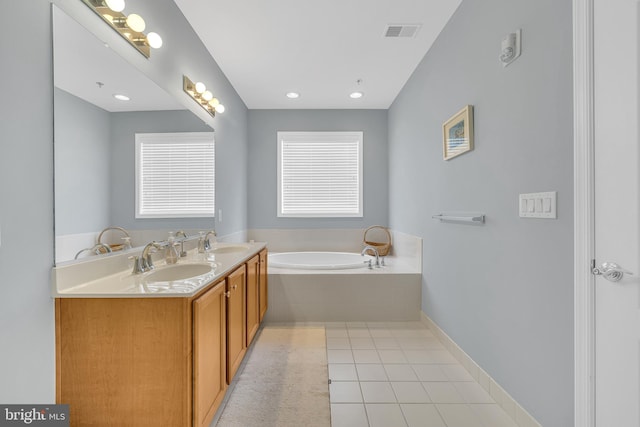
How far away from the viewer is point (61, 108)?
1.25 m

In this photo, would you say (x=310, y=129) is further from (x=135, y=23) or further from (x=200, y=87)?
(x=135, y=23)

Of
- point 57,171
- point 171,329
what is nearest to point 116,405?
point 171,329

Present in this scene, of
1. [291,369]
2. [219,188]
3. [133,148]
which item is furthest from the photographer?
[219,188]

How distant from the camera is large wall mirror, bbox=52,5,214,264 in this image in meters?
1.26

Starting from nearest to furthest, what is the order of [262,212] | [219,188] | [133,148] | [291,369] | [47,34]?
[47,34], [133,148], [291,369], [219,188], [262,212]

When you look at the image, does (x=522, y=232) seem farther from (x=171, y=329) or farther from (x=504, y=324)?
(x=171, y=329)

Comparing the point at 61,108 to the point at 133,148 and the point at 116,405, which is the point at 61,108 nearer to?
the point at 133,148

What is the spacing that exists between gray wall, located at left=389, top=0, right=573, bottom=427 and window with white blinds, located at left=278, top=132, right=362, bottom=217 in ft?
5.74

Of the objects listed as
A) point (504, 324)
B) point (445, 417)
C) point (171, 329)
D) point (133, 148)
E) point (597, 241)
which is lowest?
point (445, 417)

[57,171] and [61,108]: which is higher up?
[61,108]

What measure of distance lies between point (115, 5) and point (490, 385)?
2.90 meters

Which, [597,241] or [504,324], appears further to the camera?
[504,324]

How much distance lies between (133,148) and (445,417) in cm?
227

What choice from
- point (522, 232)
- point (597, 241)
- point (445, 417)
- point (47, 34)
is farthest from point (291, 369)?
point (47, 34)
